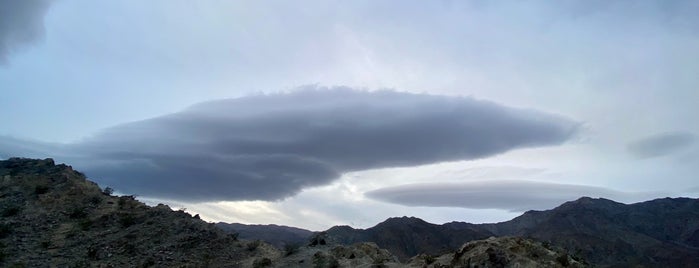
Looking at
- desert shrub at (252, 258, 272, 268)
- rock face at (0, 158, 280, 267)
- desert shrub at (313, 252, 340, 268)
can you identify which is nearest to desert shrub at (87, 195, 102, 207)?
rock face at (0, 158, 280, 267)

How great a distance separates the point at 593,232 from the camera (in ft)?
510

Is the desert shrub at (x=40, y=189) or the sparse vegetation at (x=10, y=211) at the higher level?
the desert shrub at (x=40, y=189)

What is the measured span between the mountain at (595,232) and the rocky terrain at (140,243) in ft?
290

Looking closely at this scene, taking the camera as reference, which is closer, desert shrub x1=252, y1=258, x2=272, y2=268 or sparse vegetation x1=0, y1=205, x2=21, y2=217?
desert shrub x1=252, y1=258, x2=272, y2=268

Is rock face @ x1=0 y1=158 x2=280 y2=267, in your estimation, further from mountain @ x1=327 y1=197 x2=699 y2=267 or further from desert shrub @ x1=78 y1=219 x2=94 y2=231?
mountain @ x1=327 y1=197 x2=699 y2=267

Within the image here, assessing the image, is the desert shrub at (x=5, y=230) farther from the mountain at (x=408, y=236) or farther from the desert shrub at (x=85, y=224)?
the mountain at (x=408, y=236)

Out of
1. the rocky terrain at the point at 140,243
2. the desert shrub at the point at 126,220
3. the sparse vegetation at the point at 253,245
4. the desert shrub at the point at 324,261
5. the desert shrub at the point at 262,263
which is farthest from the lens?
the desert shrub at the point at 126,220

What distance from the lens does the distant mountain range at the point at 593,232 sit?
131 metres

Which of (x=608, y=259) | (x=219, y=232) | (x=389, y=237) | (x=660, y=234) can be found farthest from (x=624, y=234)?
(x=219, y=232)

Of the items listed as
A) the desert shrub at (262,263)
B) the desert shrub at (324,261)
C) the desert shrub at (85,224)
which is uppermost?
the desert shrub at (85,224)

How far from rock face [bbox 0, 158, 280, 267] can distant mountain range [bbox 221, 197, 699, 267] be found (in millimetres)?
80445

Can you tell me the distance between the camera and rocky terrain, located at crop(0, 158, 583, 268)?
2575 centimetres

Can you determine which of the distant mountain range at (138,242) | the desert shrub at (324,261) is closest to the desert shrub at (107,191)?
the distant mountain range at (138,242)

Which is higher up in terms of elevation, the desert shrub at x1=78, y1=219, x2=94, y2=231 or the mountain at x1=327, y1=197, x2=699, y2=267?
the mountain at x1=327, y1=197, x2=699, y2=267
